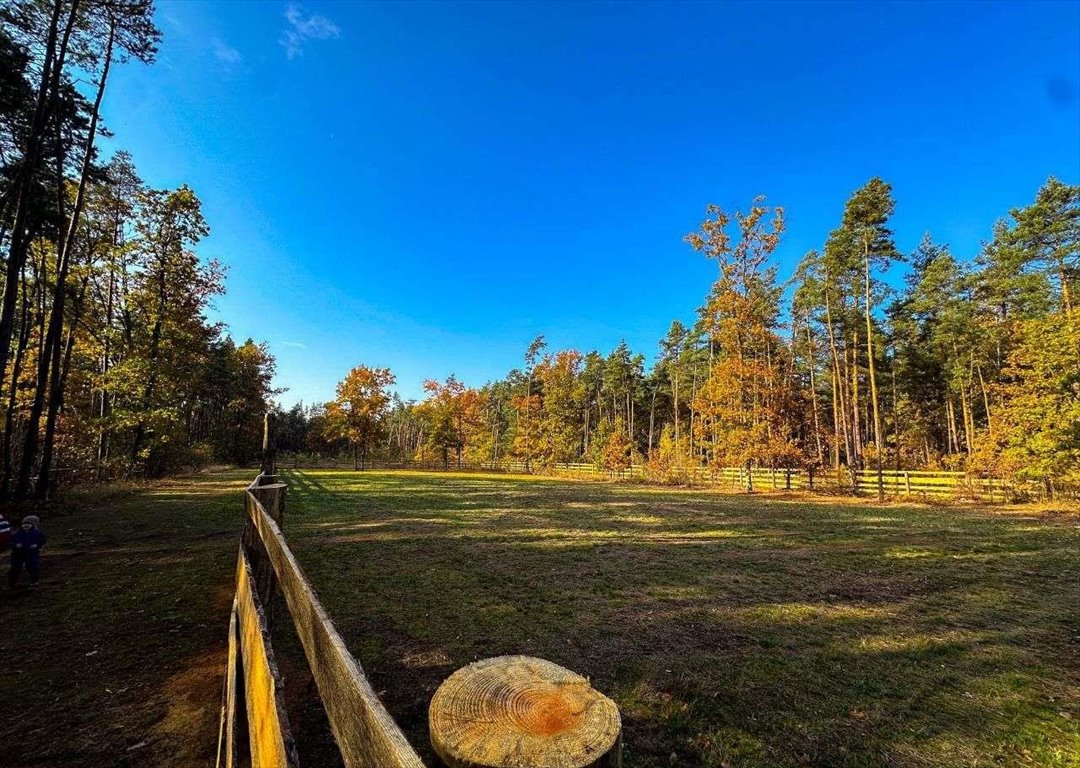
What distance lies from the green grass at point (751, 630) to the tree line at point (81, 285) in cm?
1105

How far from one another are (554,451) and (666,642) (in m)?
40.7

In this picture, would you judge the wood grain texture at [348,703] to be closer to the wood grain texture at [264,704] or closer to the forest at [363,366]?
the wood grain texture at [264,704]

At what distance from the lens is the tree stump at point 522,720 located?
1336 millimetres

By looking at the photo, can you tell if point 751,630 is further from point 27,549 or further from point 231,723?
point 27,549

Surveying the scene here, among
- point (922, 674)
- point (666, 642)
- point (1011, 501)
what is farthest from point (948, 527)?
point (666, 642)

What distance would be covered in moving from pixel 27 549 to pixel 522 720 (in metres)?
8.50

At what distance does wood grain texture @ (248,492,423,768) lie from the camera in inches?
35.6

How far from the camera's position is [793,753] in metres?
3.18

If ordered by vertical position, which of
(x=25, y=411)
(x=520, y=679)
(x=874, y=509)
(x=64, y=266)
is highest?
(x=64, y=266)

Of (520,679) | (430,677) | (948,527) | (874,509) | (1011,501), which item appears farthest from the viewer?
(1011,501)

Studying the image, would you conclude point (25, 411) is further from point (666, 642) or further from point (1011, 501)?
point (1011, 501)

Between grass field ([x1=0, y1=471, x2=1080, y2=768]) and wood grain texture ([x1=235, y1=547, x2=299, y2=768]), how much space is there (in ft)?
4.37

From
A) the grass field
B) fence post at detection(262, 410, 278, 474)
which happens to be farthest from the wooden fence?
fence post at detection(262, 410, 278, 474)

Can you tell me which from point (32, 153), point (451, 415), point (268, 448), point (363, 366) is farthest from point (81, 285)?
point (451, 415)
